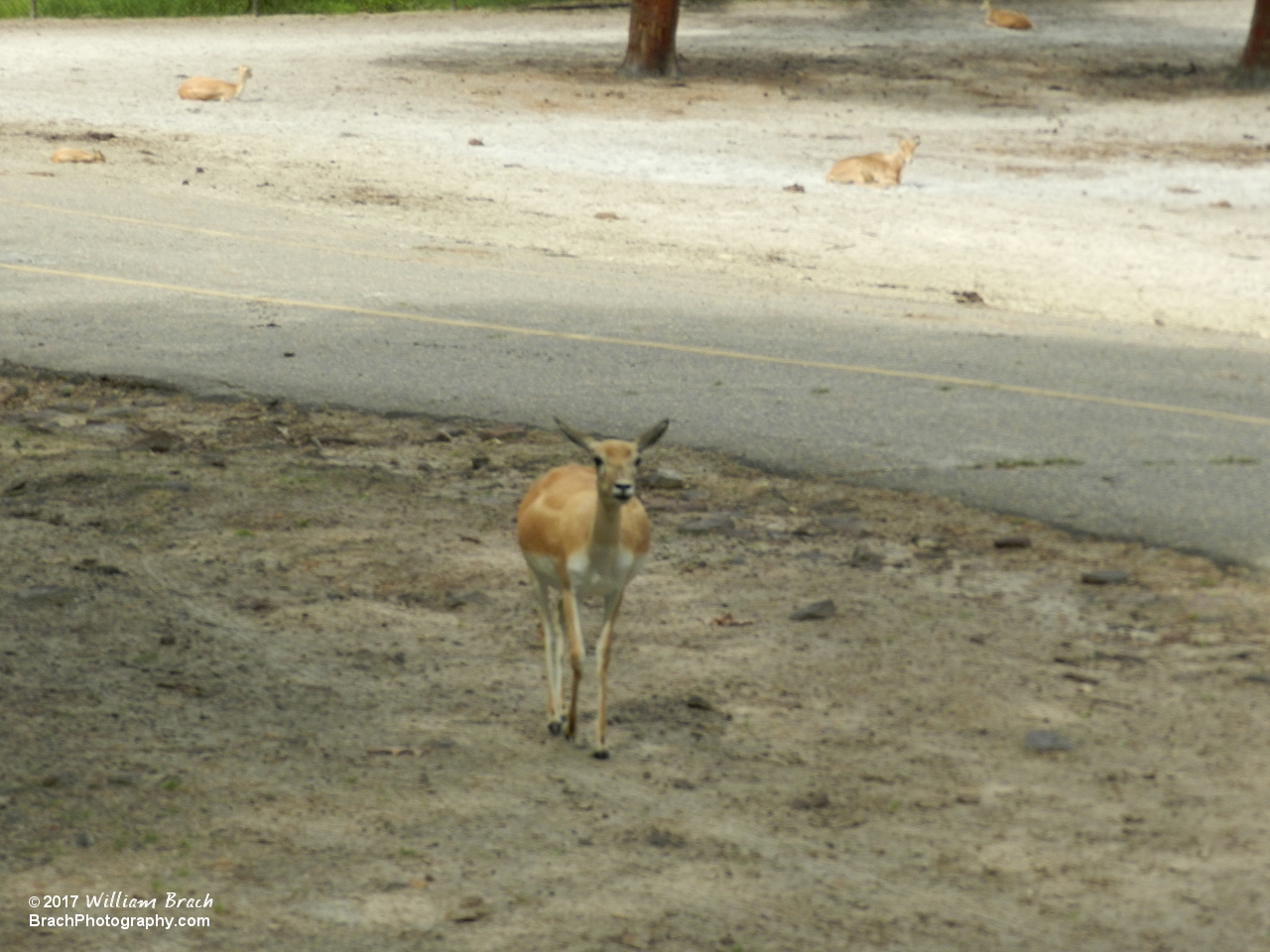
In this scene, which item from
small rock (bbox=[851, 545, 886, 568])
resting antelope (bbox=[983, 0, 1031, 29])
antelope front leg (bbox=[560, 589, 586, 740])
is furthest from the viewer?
resting antelope (bbox=[983, 0, 1031, 29])

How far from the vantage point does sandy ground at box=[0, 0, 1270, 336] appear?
52.6 ft

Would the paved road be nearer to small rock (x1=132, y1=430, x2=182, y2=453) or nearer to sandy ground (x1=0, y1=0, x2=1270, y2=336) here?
small rock (x1=132, y1=430, x2=182, y2=453)

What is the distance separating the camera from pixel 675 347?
11352 mm

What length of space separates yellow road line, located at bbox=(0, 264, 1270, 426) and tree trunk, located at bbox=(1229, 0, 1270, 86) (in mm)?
19705

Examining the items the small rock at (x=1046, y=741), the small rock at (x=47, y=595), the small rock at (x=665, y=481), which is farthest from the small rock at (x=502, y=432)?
the small rock at (x=1046, y=741)

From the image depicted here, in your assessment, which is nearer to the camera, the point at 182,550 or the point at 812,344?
the point at 182,550

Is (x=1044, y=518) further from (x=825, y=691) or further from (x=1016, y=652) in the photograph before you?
(x=825, y=691)

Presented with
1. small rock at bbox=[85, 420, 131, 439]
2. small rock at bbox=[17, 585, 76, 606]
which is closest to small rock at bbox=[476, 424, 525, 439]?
small rock at bbox=[85, 420, 131, 439]

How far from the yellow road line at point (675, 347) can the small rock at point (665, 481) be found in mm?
2803

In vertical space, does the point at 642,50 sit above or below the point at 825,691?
above

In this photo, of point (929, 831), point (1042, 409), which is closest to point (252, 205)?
point (1042, 409)

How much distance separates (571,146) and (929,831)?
57.8 ft

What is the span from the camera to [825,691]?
5.72m

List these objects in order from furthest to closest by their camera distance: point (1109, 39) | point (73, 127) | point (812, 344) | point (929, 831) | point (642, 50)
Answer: point (1109, 39) < point (642, 50) < point (73, 127) < point (812, 344) < point (929, 831)
